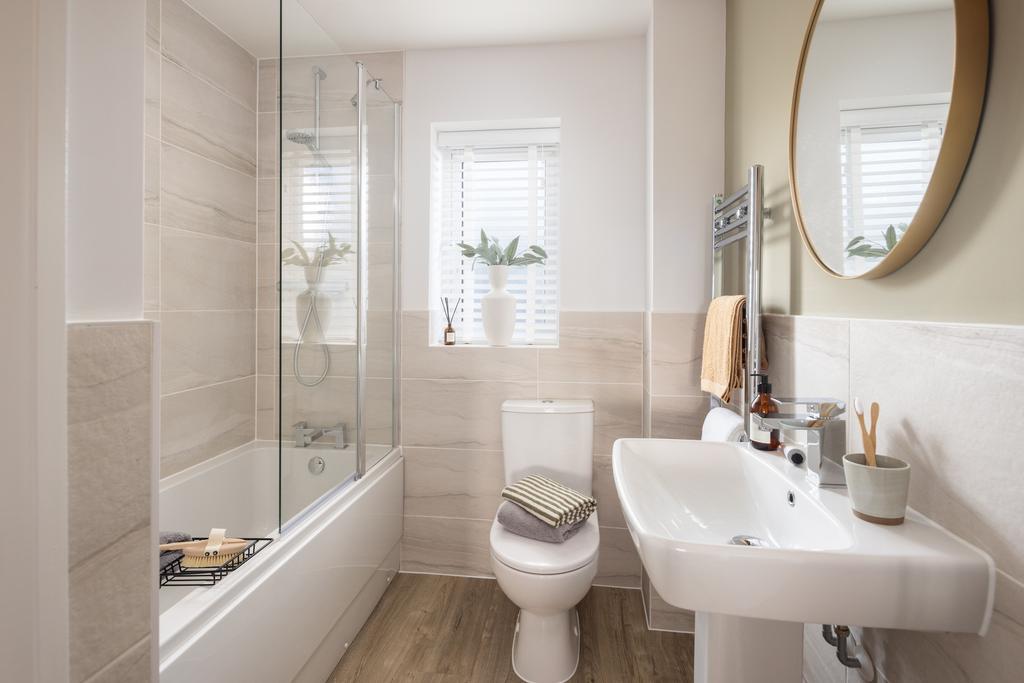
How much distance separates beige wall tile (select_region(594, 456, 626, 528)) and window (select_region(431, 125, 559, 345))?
0.62 metres

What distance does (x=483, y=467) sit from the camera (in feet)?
7.75

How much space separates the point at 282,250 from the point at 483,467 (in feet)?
4.33

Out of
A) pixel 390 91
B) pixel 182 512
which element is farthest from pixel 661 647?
pixel 390 91

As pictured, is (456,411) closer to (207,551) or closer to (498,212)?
(498,212)

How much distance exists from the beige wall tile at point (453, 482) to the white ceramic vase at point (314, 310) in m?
0.93

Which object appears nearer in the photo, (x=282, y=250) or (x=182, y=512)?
(x=282, y=250)

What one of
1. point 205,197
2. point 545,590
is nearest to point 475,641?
point 545,590

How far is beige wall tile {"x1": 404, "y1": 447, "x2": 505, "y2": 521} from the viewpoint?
2.36m

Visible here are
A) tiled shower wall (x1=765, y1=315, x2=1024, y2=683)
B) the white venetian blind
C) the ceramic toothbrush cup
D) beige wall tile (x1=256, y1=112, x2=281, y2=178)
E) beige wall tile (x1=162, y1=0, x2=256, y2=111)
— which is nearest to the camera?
tiled shower wall (x1=765, y1=315, x2=1024, y2=683)

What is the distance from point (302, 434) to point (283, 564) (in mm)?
370

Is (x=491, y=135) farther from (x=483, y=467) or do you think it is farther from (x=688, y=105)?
(x=483, y=467)

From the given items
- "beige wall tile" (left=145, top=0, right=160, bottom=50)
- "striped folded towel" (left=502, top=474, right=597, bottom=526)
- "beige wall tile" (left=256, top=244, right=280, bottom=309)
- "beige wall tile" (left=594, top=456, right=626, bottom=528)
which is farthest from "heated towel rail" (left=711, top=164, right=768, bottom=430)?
"beige wall tile" (left=145, top=0, right=160, bottom=50)

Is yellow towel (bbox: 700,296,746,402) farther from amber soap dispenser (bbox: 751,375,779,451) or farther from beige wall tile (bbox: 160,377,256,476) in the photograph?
beige wall tile (bbox: 160,377,256,476)

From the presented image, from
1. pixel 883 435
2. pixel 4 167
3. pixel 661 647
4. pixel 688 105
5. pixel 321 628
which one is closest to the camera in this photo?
pixel 4 167
